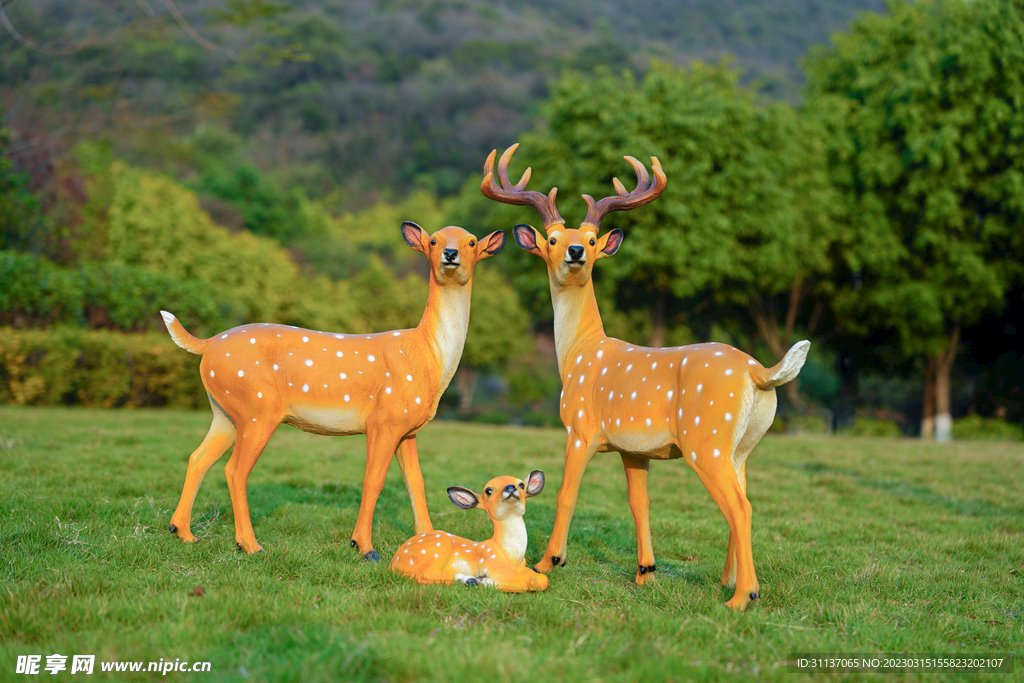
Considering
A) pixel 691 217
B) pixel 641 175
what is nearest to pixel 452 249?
pixel 641 175

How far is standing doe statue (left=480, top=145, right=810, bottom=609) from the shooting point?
15.5ft

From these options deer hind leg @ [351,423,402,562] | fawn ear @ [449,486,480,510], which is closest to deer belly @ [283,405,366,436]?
deer hind leg @ [351,423,402,562]

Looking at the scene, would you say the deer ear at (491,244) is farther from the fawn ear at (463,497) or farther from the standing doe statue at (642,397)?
the fawn ear at (463,497)

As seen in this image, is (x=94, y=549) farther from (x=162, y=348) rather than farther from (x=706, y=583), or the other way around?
(x=162, y=348)

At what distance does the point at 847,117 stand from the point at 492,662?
2163 cm

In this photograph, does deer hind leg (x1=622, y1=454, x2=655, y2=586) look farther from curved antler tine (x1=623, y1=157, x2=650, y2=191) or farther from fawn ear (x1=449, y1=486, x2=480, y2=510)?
curved antler tine (x1=623, y1=157, x2=650, y2=191)

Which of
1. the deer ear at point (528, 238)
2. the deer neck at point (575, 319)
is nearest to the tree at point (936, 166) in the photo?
the deer neck at point (575, 319)

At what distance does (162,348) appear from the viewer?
17.0 metres

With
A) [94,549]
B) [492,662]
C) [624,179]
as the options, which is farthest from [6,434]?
A: [624,179]

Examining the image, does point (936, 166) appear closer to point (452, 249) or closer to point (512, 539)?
point (452, 249)

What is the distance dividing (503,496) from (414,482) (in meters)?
1.45

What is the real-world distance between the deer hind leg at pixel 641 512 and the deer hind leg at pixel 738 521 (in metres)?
0.79

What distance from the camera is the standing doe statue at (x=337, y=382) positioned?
5.75 m

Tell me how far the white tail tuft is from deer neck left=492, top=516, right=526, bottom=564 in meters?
1.84
